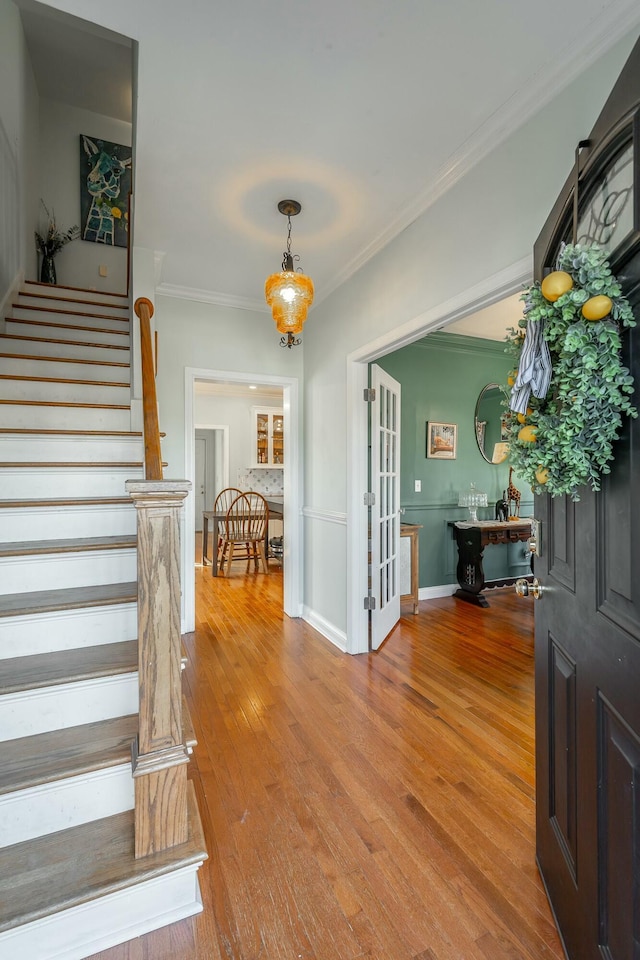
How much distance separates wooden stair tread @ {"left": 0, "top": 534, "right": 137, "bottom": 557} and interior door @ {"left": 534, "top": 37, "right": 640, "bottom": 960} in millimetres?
1644

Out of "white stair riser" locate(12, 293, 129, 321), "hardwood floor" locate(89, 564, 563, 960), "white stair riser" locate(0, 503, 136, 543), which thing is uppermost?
"white stair riser" locate(12, 293, 129, 321)

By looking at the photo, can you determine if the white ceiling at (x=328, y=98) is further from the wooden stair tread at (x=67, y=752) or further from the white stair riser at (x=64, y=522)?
the wooden stair tread at (x=67, y=752)

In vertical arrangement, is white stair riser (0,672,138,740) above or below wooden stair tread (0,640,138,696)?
below

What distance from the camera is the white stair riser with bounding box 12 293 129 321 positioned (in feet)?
11.1

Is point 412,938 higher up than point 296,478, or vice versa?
point 296,478

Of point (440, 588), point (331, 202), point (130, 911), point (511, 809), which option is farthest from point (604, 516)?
point (440, 588)

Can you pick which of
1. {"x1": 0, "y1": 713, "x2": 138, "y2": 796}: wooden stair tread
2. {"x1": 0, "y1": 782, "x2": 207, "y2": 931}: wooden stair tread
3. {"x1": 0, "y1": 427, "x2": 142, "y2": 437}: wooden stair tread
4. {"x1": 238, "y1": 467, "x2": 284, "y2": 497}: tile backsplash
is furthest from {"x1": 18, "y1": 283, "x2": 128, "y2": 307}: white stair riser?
{"x1": 238, "y1": 467, "x2": 284, "y2": 497}: tile backsplash

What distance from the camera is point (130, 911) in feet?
3.96

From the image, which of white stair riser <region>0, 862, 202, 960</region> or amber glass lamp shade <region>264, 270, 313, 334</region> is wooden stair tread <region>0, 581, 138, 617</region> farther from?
amber glass lamp shade <region>264, 270, 313, 334</region>

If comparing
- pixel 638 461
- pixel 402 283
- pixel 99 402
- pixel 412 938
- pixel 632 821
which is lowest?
pixel 412 938

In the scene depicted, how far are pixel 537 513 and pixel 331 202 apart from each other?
2.06 meters

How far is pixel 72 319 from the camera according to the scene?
3416 millimetres

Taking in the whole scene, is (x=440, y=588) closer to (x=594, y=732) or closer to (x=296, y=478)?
(x=296, y=478)

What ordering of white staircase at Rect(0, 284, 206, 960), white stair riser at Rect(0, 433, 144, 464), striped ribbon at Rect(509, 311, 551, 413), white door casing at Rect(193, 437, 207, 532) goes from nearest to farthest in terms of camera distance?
striped ribbon at Rect(509, 311, 551, 413) < white staircase at Rect(0, 284, 206, 960) < white stair riser at Rect(0, 433, 144, 464) < white door casing at Rect(193, 437, 207, 532)
